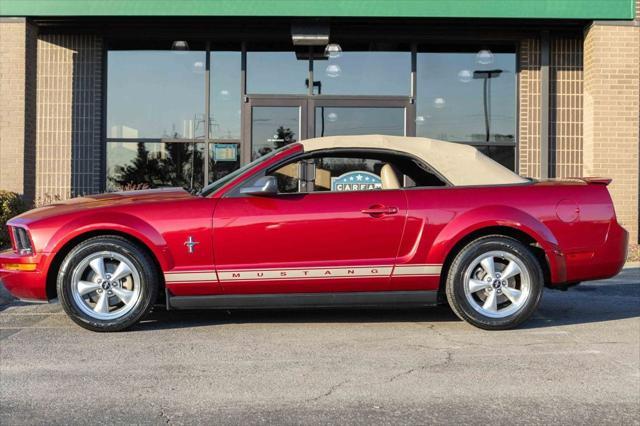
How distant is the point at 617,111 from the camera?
11109 millimetres

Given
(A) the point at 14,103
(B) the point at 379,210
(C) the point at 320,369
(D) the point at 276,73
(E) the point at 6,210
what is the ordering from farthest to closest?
(D) the point at 276,73, (A) the point at 14,103, (E) the point at 6,210, (B) the point at 379,210, (C) the point at 320,369

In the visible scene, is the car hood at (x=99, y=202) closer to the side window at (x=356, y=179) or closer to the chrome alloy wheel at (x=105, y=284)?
the chrome alloy wheel at (x=105, y=284)

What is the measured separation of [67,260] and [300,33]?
7.16 m

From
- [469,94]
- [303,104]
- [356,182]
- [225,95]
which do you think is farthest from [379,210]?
[469,94]

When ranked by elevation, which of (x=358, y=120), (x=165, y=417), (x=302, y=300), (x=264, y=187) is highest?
(x=358, y=120)

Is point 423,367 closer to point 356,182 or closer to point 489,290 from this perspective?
point 489,290

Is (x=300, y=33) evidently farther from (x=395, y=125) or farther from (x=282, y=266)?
(x=282, y=266)

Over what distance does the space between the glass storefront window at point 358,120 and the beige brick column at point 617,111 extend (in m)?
3.30

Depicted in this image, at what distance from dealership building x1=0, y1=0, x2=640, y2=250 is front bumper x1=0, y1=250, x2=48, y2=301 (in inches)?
261

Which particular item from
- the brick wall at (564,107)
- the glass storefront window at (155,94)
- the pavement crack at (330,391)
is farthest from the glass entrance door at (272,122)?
the pavement crack at (330,391)

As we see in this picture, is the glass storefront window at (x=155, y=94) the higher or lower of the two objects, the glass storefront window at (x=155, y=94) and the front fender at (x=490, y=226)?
the higher

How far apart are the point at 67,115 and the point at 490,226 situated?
897cm

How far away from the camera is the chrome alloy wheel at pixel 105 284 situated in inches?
204

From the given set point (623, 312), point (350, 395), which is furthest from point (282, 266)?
point (623, 312)
